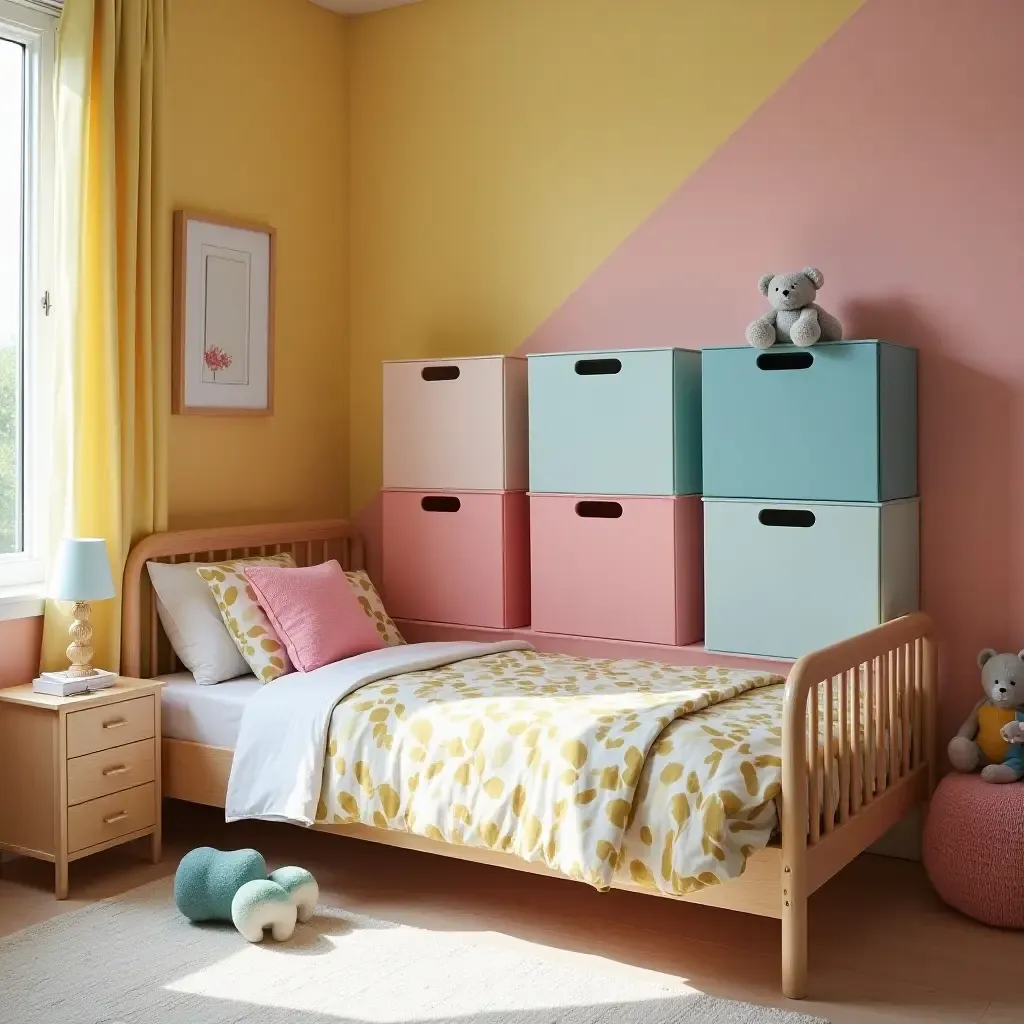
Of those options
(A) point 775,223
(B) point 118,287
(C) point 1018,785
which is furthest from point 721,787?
(B) point 118,287

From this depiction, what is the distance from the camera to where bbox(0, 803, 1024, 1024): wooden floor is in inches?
106

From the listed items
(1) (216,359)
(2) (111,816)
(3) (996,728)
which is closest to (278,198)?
(1) (216,359)

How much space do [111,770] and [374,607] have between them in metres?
1.00

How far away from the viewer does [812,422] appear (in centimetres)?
340

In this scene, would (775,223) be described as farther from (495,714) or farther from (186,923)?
(186,923)

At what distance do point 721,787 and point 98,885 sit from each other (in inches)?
67.9

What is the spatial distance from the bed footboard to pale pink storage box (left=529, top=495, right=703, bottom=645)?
534mm

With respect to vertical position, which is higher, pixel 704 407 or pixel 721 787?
pixel 704 407

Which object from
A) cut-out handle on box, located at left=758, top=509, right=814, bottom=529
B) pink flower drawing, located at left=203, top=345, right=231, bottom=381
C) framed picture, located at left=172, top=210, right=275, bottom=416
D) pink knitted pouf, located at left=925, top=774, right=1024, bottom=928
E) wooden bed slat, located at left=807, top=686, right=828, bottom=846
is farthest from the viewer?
pink flower drawing, located at left=203, top=345, right=231, bottom=381

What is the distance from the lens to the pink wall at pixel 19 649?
3453 mm

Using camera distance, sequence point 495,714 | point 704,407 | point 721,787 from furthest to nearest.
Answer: point 704,407 → point 495,714 → point 721,787

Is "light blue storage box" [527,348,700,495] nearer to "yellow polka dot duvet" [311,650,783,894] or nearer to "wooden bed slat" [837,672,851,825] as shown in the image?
"yellow polka dot duvet" [311,650,783,894]

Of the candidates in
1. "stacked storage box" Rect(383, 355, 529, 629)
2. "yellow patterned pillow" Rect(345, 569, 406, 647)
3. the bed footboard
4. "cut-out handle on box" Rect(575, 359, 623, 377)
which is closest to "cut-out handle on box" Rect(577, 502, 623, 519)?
"stacked storage box" Rect(383, 355, 529, 629)

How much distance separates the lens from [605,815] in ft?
8.80
